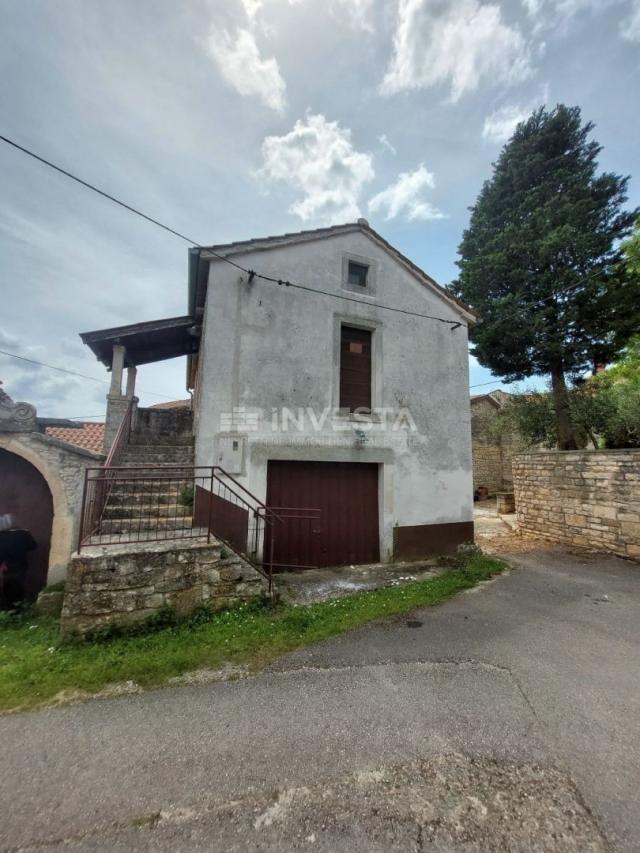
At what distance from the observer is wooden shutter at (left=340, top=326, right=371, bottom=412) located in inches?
310

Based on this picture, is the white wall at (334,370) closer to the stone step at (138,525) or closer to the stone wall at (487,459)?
the stone step at (138,525)

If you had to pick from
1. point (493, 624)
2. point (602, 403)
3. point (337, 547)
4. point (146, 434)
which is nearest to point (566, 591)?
point (493, 624)

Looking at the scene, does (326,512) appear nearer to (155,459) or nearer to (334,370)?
(334,370)

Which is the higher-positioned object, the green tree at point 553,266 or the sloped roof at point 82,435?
the green tree at point 553,266

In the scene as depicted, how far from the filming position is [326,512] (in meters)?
7.39

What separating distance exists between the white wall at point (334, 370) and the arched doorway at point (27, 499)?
3.32m

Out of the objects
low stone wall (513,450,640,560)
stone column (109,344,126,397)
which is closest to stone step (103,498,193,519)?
stone column (109,344,126,397)

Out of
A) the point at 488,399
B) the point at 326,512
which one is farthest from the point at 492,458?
the point at 326,512

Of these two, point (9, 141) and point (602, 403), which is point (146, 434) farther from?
point (602, 403)

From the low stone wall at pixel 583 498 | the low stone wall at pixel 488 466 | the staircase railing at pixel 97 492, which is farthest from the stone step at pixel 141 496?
the low stone wall at pixel 488 466

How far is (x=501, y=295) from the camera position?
12273mm

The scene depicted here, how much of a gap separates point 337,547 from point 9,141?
785 cm

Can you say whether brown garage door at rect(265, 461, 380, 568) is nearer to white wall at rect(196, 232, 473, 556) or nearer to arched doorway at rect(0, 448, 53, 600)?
white wall at rect(196, 232, 473, 556)

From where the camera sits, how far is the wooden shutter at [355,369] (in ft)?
25.8
